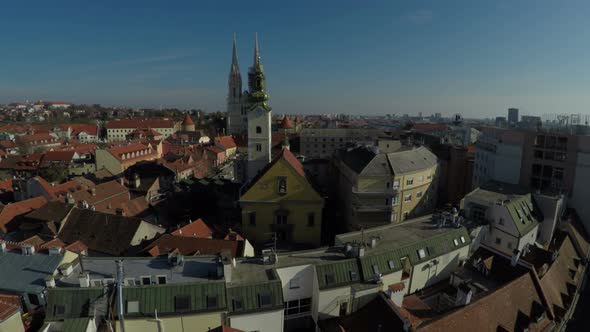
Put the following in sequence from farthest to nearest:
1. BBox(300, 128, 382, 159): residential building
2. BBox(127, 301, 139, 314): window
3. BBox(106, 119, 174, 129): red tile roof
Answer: BBox(106, 119, 174, 129): red tile roof, BBox(300, 128, 382, 159): residential building, BBox(127, 301, 139, 314): window

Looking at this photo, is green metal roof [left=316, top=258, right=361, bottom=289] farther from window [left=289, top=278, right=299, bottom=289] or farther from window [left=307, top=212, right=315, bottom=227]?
window [left=307, top=212, right=315, bottom=227]

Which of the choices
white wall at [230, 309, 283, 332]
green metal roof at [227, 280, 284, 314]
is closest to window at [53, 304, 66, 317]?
green metal roof at [227, 280, 284, 314]

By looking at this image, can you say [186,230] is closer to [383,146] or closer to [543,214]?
[383,146]

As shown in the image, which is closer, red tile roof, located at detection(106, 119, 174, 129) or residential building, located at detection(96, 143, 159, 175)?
residential building, located at detection(96, 143, 159, 175)

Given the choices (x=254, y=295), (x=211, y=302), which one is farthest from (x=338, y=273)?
(x=211, y=302)

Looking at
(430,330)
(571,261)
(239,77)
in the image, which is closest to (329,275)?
(430,330)
